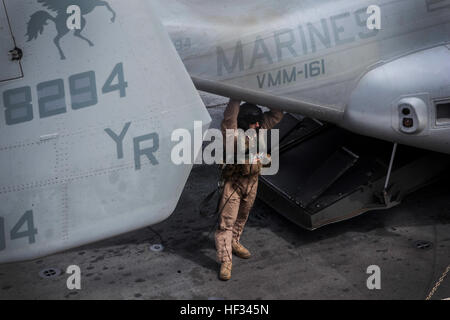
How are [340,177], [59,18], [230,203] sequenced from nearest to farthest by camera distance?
[59,18] → [230,203] → [340,177]

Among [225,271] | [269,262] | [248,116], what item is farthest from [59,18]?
[269,262]

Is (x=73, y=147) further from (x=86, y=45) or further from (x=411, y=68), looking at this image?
(x=411, y=68)

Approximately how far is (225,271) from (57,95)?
200cm

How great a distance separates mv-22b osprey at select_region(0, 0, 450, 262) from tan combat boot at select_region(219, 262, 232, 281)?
94cm

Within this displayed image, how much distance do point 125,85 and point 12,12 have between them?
32.9 inches

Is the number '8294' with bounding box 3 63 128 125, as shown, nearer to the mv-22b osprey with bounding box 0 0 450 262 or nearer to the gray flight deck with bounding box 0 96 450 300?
the mv-22b osprey with bounding box 0 0 450 262

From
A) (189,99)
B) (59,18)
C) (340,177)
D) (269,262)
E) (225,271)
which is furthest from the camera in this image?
(340,177)

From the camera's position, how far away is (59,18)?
11.4 ft

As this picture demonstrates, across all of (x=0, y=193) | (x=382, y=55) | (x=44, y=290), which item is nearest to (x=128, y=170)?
(x=0, y=193)

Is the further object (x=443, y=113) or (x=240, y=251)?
(x=240, y=251)

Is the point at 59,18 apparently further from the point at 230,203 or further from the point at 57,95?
the point at 230,203

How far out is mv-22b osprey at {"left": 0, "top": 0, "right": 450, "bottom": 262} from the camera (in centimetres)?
352

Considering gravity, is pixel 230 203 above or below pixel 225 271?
above

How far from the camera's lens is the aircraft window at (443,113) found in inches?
181
